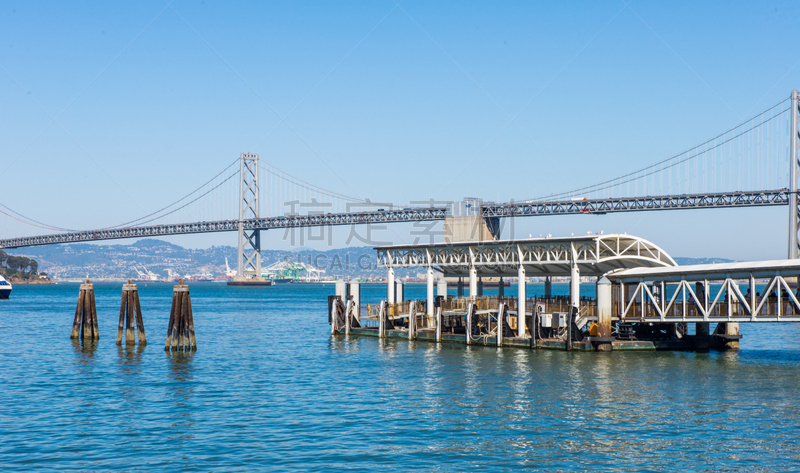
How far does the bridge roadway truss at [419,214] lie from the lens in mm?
118250

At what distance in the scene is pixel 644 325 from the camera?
40.7 meters

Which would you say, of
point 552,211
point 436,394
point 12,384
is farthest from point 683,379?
point 552,211

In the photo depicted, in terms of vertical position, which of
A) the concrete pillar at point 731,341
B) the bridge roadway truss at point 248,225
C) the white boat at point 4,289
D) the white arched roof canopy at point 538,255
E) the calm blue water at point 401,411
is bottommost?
the calm blue water at point 401,411

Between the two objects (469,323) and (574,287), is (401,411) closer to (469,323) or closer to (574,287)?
(574,287)

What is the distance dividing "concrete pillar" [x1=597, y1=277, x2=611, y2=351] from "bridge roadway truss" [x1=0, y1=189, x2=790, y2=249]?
79616mm

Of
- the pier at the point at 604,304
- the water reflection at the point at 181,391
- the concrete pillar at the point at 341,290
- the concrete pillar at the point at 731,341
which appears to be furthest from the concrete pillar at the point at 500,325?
the water reflection at the point at 181,391

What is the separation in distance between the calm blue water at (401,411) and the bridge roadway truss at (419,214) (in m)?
82.7

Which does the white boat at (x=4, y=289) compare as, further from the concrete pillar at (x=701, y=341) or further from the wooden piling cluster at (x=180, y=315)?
the concrete pillar at (x=701, y=341)

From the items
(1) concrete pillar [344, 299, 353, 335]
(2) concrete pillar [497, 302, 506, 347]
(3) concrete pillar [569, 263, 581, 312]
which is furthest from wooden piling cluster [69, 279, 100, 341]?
(3) concrete pillar [569, 263, 581, 312]

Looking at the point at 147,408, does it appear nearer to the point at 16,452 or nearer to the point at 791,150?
the point at 16,452

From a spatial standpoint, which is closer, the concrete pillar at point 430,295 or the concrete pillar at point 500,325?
the concrete pillar at point 500,325

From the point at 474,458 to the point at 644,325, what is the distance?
24.3 meters

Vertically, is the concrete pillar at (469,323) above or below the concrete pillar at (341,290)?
below

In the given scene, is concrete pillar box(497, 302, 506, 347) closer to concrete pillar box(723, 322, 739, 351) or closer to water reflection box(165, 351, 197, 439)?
concrete pillar box(723, 322, 739, 351)
